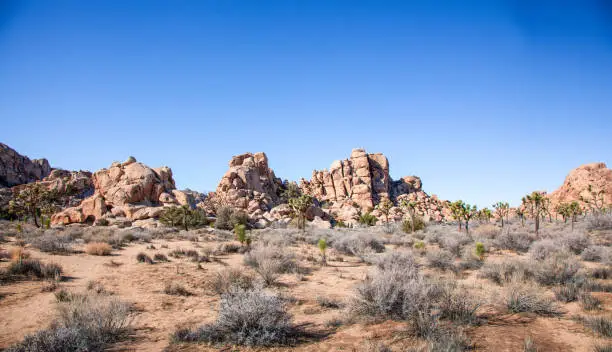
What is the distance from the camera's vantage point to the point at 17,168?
87812 mm

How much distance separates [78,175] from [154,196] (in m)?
42.0

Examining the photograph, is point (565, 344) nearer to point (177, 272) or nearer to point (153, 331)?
point (153, 331)

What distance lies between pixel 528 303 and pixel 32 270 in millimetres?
15296

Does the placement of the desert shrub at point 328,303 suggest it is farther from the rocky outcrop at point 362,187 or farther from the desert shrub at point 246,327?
the rocky outcrop at point 362,187

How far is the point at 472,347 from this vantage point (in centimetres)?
534

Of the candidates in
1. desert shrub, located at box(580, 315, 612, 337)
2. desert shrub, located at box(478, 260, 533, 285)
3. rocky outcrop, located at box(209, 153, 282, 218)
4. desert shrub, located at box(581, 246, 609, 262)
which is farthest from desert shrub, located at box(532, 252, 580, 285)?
rocky outcrop, located at box(209, 153, 282, 218)

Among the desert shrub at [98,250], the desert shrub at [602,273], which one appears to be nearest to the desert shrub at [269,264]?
the desert shrub at [98,250]

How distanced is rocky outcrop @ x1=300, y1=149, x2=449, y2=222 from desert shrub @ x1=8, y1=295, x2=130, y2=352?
8294 centimetres

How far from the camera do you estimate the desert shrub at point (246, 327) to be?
5746 millimetres

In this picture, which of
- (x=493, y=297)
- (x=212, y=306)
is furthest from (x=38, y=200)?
(x=493, y=297)

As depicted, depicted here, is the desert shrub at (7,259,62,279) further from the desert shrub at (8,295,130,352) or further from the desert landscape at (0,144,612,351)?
the desert shrub at (8,295,130,352)

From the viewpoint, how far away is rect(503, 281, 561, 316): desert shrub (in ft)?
23.3

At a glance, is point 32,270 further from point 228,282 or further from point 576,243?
point 576,243

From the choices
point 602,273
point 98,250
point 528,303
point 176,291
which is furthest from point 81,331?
point 602,273
